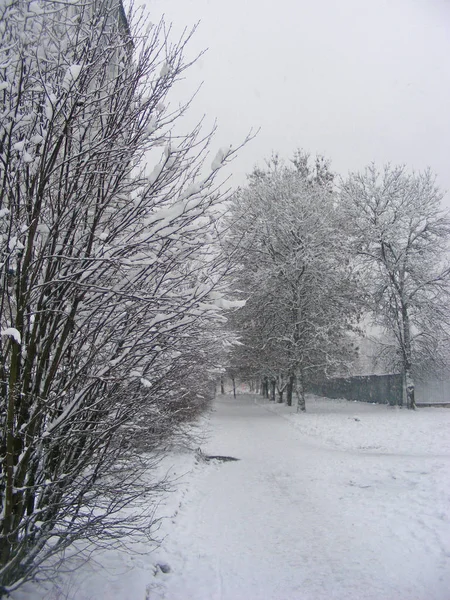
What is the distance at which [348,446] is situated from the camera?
13.1 meters

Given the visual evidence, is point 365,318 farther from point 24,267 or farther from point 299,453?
point 24,267

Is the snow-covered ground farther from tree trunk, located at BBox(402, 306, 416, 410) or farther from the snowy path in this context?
tree trunk, located at BBox(402, 306, 416, 410)

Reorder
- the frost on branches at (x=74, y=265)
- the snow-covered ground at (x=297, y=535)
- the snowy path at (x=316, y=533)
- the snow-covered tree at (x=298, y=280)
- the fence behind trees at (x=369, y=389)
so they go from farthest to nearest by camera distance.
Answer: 1. the fence behind trees at (x=369, y=389)
2. the snow-covered tree at (x=298, y=280)
3. the snowy path at (x=316, y=533)
4. the snow-covered ground at (x=297, y=535)
5. the frost on branches at (x=74, y=265)

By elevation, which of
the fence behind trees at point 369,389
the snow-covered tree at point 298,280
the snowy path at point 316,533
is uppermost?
Answer: the snow-covered tree at point 298,280

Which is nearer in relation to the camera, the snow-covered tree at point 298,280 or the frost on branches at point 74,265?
the frost on branches at point 74,265

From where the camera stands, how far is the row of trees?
909 inches

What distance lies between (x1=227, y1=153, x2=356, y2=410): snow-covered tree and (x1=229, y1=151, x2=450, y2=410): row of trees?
2.1 inches

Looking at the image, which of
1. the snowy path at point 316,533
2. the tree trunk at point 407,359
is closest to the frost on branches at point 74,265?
the snowy path at point 316,533

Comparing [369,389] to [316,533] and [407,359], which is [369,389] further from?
[316,533]

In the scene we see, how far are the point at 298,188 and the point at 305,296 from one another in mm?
5531

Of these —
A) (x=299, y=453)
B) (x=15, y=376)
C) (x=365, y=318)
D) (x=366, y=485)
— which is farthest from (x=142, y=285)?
(x=365, y=318)

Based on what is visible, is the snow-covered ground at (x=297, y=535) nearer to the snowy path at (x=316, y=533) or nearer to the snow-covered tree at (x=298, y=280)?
the snowy path at (x=316, y=533)

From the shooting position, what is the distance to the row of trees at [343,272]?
23.1m

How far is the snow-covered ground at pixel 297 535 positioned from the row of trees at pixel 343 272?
40.7 ft
